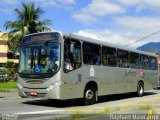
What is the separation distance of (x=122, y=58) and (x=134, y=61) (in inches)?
79.1

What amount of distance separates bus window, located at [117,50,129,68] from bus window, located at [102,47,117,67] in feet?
1.77

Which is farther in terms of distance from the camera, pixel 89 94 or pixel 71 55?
pixel 89 94

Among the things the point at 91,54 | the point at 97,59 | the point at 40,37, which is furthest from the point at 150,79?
the point at 40,37

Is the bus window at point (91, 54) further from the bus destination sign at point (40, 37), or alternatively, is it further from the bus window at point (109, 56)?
the bus destination sign at point (40, 37)

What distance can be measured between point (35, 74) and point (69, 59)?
152 cm

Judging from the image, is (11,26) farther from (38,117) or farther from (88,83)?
(38,117)

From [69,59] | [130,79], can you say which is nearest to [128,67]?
[130,79]

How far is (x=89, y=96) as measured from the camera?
1753cm

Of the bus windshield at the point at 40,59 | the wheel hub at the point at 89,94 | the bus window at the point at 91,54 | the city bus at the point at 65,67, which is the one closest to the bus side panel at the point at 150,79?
the city bus at the point at 65,67

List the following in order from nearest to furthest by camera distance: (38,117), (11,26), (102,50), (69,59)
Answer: (38,117)
(69,59)
(102,50)
(11,26)

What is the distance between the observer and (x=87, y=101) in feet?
57.0

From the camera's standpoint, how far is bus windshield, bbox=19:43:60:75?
15.7 metres

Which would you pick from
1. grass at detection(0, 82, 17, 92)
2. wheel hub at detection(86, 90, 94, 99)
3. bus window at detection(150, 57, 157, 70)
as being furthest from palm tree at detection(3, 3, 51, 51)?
wheel hub at detection(86, 90, 94, 99)

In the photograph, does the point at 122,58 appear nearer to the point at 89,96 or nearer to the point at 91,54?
the point at 91,54
